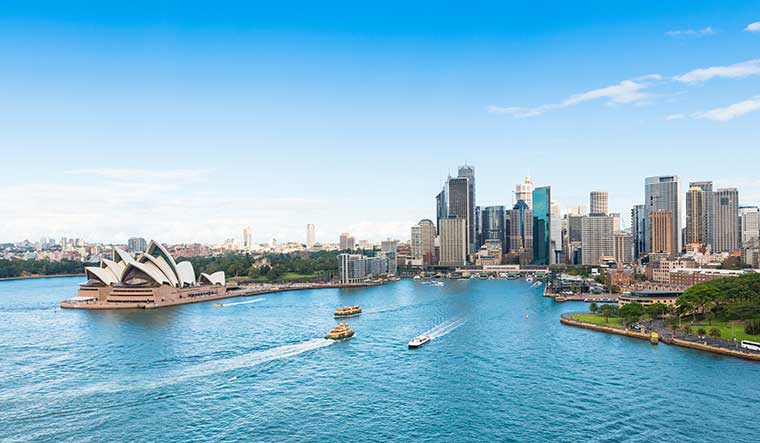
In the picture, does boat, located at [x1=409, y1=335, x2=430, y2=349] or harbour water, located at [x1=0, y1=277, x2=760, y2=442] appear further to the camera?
boat, located at [x1=409, y1=335, x2=430, y2=349]

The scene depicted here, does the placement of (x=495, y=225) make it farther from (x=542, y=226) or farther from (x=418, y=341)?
(x=418, y=341)

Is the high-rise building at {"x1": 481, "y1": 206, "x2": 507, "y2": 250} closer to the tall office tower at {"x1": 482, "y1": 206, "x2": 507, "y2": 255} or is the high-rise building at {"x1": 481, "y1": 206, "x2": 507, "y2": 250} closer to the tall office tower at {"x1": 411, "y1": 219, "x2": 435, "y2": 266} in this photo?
the tall office tower at {"x1": 482, "y1": 206, "x2": 507, "y2": 255}

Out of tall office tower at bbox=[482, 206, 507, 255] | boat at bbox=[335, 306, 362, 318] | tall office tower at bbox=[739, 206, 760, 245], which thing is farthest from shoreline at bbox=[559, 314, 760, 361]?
tall office tower at bbox=[739, 206, 760, 245]

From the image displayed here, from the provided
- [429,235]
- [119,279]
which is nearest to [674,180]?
[429,235]

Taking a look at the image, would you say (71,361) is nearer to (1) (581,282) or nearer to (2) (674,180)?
(1) (581,282)

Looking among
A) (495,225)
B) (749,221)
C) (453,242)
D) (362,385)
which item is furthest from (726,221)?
(362,385)

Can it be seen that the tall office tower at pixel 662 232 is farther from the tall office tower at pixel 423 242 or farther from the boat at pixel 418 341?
the boat at pixel 418 341
